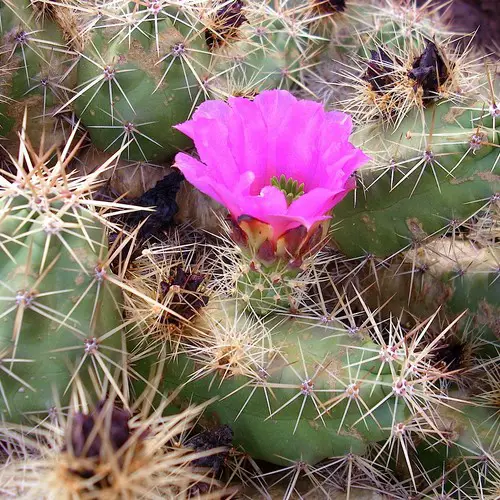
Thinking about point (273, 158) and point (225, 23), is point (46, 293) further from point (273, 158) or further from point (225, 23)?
point (225, 23)

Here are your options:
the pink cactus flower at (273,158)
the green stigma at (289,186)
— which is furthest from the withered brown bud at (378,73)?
the green stigma at (289,186)

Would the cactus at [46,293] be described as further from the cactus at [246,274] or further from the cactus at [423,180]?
the cactus at [423,180]

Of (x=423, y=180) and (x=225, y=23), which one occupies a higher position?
(x=225, y=23)

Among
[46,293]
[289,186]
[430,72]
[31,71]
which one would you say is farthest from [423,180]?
[31,71]

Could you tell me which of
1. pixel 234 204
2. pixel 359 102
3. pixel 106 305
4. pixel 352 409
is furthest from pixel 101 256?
pixel 359 102

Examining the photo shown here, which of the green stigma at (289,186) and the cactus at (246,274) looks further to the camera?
the green stigma at (289,186)

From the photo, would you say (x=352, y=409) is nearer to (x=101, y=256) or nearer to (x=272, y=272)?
(x=272, y=272)
